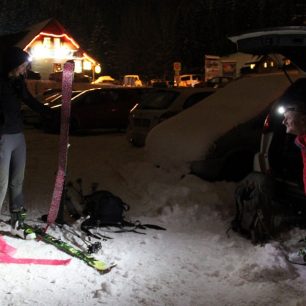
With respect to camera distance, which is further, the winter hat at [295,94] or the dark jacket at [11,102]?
the winter hat at [295,94]

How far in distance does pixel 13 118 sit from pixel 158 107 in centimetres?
697

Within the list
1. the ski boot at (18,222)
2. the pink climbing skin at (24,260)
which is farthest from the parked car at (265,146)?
the ski boot at (18,222)

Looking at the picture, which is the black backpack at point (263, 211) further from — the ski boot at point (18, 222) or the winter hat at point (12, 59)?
the winter hat at point (12, 59)

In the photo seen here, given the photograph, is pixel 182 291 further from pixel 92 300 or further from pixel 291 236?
pixel 291 236

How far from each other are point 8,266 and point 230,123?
4140 millimetres

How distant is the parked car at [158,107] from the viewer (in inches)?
464

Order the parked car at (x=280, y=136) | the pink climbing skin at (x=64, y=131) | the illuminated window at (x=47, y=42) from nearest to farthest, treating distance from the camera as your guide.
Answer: the parked car at (x=280, y=136) < the pink climbing skin at (x=64, y=131) < the illuminated window at (x=47, y=42)

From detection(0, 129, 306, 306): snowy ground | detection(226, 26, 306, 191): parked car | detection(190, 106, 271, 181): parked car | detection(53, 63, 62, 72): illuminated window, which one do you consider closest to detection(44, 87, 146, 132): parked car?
detection(0, 129, 306, 306): snowy ground

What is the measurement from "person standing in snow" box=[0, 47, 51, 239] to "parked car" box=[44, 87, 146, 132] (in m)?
10.7

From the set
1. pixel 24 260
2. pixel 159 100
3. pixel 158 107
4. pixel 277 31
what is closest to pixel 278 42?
pixel 277 31

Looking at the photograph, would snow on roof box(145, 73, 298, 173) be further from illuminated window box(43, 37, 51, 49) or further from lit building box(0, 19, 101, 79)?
illuminated window box(43, 37, 51, 49)

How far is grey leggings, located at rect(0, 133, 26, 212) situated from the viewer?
5.25 metres

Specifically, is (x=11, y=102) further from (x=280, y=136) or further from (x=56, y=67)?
(x=56, y=67)

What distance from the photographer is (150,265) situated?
192 inches
